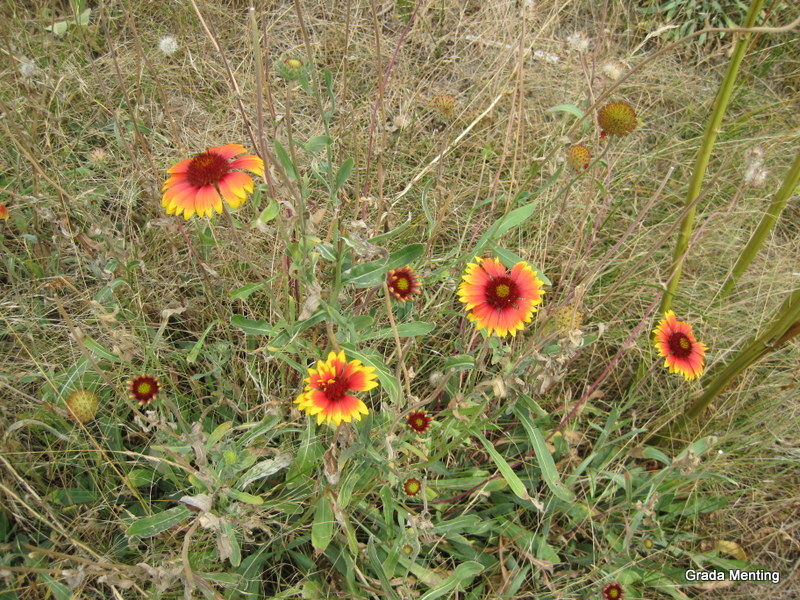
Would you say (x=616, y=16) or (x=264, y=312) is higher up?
(x=616, y=16)

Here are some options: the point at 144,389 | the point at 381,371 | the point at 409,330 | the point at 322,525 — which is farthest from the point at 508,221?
the point at 144,389

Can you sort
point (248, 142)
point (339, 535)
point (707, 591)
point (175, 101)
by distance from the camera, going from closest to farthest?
point (339, 535) → point (707, 591) → point (248, 142) → point (175, 101)

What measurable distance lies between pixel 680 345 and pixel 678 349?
0.04ft

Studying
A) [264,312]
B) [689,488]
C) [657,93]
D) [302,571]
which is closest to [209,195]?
[264,312]

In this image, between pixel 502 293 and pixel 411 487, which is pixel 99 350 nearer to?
pixel 411 487

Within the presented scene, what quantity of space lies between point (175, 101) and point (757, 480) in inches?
97.4

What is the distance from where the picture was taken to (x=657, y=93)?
2732mm

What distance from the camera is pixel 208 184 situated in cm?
109

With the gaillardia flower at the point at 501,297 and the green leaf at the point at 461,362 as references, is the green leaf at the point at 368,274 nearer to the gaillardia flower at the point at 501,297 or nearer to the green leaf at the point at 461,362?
the gaillardia flower at the point at 501,297

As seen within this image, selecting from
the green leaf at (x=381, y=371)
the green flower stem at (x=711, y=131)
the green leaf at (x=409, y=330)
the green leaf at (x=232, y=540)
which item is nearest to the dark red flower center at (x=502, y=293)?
the green leaf at (x=409, y=330)

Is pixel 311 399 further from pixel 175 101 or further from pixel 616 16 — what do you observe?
pixel 616 16

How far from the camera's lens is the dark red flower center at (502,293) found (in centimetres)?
125

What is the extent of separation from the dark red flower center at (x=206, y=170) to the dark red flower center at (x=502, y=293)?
1.97 feet

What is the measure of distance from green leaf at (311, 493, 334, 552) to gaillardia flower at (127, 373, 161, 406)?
46cm
